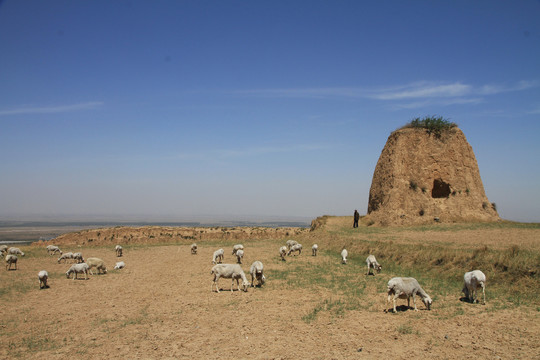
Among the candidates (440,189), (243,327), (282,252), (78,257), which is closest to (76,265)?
(78,257)

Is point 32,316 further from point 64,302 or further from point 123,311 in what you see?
point 123,311

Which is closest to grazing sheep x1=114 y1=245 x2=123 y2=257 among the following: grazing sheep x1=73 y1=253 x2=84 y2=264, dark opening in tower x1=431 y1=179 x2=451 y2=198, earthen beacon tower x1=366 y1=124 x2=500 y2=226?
grazing sheep x1=73 y1=253 x2=84 y2=264

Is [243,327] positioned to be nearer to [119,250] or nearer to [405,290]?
[405,290]

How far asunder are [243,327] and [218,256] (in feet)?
49.6

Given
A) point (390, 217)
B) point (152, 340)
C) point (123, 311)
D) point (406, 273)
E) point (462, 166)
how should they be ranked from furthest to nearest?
point (462, 166) → point (390, 217) → point (406, 273) → point (123, 311) → point (152, 340)

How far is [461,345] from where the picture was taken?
951 centimetres

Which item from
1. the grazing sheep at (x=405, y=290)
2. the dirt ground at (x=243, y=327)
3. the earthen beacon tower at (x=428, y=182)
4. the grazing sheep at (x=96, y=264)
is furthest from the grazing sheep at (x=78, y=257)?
the earthen beacon tower at (x=428, y=182)

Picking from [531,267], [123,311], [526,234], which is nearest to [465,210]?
[526,234]

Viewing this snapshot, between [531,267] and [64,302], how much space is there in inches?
752

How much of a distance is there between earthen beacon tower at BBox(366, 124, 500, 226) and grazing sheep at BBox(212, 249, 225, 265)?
1971cm

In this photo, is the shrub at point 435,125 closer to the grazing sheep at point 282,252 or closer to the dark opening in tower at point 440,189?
the dark opening in tower at point 440,189

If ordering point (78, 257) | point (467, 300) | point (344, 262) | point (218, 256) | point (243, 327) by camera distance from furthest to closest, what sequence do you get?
point (78, 257) → point (218, 256) → point (344, 262) → point (467, 300) → point (243, 327)

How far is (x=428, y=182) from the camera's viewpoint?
40.7 meters

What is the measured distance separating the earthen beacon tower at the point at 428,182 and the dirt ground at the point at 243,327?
81.9 ft
